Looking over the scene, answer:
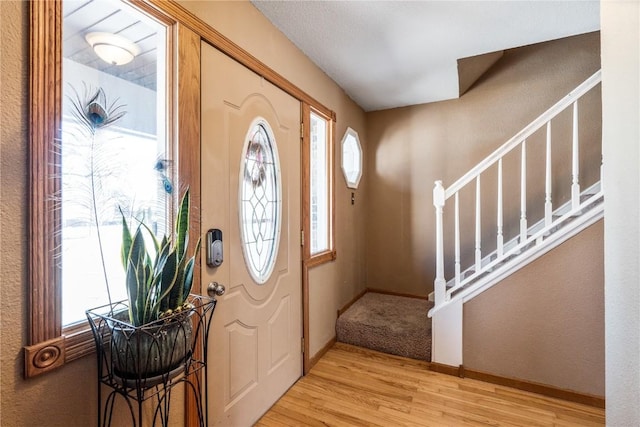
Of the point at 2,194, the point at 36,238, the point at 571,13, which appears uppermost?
the point at 571,13

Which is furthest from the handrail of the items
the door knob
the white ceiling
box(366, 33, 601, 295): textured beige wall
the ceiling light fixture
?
the ceiling light fixture

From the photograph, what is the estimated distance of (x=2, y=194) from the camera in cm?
73

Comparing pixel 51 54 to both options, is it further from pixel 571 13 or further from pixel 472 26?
pixel 571 13

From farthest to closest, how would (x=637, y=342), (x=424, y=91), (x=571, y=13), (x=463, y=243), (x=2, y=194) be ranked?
(x=463, y=243)
(x=424, y=91)
(x=571, y=13)
(x=637, y=342)
(x=2, y=194)

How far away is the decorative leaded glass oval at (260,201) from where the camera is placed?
1603mm

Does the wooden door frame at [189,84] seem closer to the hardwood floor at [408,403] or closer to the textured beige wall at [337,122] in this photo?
the textured beige wall at [337,122]

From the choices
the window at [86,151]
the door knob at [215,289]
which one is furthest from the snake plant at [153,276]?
the door knob at [215,289]

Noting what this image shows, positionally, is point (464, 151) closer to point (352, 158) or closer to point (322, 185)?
point (352, 158)

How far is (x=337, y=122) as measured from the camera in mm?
2771

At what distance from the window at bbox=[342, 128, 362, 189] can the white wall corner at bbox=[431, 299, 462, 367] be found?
155 cm

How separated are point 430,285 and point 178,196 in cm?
300

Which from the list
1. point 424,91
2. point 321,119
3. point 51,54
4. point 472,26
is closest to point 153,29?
point 51,54

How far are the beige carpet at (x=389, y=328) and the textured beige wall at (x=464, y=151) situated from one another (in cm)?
61

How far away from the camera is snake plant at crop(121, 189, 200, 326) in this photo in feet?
2.73
